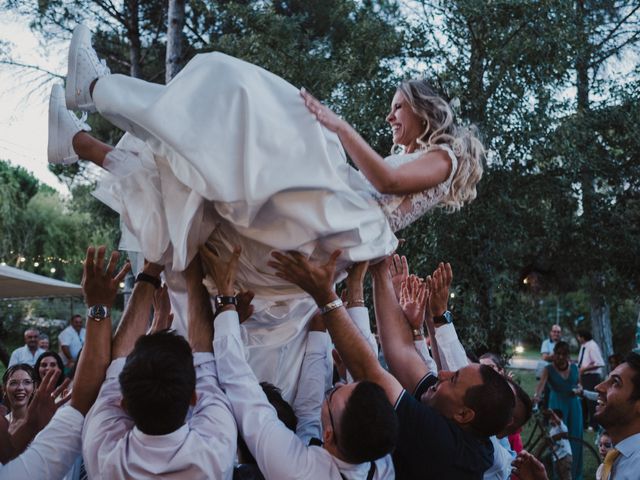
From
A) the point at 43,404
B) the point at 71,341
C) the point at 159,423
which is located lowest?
the point at 71,341

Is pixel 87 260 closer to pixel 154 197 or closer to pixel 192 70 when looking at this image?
pixel 154 197

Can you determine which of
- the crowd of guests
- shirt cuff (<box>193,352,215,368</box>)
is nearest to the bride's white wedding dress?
the crowd of guests

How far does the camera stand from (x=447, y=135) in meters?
3.12

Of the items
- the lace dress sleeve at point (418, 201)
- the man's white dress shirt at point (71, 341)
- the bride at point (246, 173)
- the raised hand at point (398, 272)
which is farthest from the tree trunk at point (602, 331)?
the bride at point (246, 173)

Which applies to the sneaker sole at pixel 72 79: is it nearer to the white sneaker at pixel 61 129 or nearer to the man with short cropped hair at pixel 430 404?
the white sneaker at pixel 61 129

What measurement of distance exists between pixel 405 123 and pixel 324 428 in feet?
4.81

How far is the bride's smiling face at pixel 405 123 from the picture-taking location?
3.22 metres

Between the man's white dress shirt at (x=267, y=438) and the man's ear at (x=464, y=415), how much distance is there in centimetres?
33

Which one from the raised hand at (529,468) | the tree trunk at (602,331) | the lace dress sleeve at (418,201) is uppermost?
the lace dress sleeve at (418,201)

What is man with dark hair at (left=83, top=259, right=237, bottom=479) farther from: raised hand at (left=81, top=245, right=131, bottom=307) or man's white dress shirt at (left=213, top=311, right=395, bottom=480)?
raised hand at (left=81, top=245, right=131, bottom=307)

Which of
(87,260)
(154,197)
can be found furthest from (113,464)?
(154,197)

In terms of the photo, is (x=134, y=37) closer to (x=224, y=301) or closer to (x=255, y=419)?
(x=224, y=301)

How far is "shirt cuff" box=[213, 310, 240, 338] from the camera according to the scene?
8.16 ft

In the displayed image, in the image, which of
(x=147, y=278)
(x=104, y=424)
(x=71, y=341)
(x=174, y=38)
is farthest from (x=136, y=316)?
(x=71, y=341)
